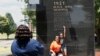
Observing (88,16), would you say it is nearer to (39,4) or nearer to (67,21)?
(67,21)

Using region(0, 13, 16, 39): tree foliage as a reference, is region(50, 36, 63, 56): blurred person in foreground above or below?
above

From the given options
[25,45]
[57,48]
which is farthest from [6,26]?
[25,45]

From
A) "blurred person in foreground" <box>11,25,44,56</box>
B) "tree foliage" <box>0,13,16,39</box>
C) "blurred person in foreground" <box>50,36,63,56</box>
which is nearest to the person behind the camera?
"blurred person in foreground" <box>11,25,44,56</box>

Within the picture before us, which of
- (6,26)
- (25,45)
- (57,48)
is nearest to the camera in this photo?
(25,45)

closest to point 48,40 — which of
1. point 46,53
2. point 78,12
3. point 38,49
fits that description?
point 46,53

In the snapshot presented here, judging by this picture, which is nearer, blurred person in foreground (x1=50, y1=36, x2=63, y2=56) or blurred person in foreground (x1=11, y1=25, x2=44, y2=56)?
blurred person in foreground (x1=11, y1=25, x2=44, y2=56)

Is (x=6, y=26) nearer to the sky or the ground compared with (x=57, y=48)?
nearer to the ground

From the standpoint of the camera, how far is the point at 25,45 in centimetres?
621

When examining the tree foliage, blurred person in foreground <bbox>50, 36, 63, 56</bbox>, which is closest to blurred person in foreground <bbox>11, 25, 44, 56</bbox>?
blurred person in foreground <bbox>50, 36, 63, 56</bbox>

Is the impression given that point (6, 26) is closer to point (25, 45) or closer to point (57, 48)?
point (57, 48)

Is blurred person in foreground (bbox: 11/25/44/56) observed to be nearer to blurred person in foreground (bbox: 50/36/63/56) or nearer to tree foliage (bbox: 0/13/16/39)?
blurred person in foreground (bbox: 50/36/63/56)

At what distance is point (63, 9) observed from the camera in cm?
1717

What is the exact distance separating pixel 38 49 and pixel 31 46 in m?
0.11

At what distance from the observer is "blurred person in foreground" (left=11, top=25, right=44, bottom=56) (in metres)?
6.19
